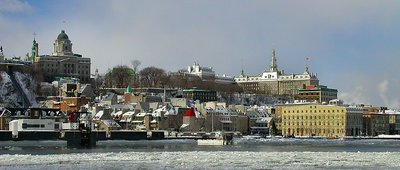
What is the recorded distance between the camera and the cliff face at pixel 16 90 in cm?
17507

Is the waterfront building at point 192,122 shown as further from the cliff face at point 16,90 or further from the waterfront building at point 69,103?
the cliff face at point 16,90

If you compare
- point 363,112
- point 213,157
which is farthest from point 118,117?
point 213,157

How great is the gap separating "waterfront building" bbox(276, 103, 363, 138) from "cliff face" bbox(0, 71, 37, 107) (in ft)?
183

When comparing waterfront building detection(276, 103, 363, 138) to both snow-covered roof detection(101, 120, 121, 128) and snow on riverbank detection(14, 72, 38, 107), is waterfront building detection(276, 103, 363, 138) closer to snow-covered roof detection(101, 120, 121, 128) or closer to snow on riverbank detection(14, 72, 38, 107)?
snow-covered roof detection(101, 120, 121, 128)

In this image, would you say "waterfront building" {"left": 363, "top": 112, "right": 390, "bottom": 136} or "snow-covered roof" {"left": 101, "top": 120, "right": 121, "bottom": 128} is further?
"waterfront building" {"left": 363, "top": 112, "right": 390, "bottom": 136}

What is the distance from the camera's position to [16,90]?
180 metres

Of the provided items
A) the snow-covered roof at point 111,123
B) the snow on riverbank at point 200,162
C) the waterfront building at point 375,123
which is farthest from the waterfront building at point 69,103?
the snow on riverbank at point 200,162

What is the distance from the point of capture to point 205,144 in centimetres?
10069

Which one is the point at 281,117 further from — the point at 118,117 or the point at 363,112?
the point at 118,117

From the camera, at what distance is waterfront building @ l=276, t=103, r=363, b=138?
172250 mm

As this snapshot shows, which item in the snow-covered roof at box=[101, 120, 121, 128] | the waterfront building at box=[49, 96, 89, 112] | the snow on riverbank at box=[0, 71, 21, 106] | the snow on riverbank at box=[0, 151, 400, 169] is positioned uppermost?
the snow on riverbank at box=[0, 71, 21, 106]

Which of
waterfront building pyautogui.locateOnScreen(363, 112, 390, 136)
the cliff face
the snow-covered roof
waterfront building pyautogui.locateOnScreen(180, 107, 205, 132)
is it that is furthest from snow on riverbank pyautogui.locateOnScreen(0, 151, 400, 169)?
waterfront building pyautogui.locateOnScreen(363, 112, 390, 136)

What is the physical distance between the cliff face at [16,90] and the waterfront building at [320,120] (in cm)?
5579

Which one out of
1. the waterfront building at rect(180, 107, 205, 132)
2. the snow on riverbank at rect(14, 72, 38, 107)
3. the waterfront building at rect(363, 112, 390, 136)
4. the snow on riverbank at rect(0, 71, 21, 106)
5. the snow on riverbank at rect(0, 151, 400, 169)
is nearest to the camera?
the snow on riverbank at rect(0, 151, 400, 169)
